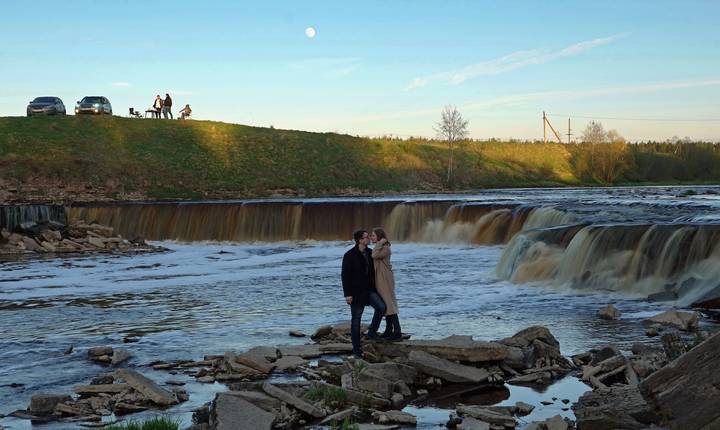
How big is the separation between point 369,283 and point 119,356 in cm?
446

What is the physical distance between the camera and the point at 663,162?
316 ft

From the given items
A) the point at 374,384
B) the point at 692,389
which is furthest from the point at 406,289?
the point at 692,389

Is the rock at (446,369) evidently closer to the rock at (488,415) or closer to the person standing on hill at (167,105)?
the rock at (488,415)

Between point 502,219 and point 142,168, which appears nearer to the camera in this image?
point 502,219

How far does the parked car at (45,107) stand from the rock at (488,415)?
243ft

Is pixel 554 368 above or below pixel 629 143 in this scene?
below

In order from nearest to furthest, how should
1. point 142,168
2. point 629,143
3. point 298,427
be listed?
point 298,427, point 142,168, point 629,143

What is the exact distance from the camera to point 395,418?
33.4 feet

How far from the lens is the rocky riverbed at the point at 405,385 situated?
7.68 metres

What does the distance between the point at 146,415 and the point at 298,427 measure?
6.97 feet

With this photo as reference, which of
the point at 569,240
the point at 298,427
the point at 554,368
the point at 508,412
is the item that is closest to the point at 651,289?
the point at 569,240

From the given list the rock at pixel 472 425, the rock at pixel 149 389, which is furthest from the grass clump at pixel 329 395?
the rock at pixel 149 389

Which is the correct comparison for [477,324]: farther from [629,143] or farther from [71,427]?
[629,143]

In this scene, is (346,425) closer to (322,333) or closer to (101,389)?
(101,389)
